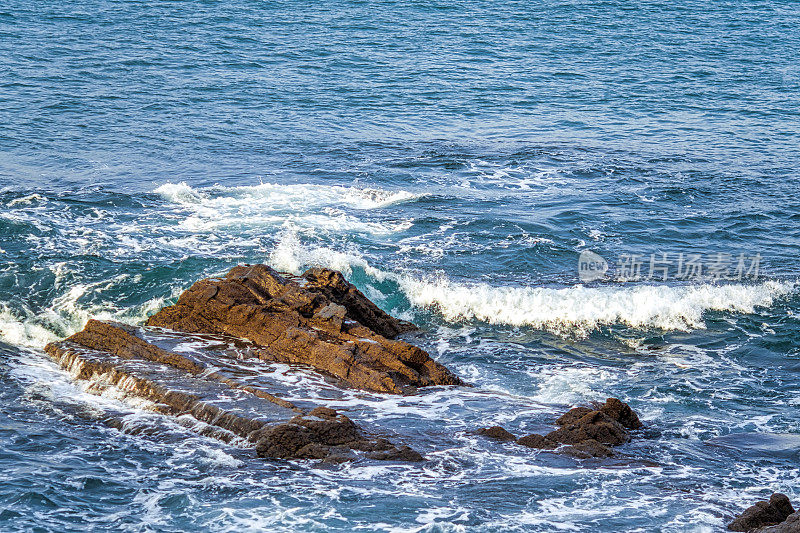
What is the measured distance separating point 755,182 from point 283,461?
730 inches

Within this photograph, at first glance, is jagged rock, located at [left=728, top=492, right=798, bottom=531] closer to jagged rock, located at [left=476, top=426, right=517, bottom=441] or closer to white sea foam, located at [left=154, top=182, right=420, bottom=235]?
jagged rock, located at [left=476, top=426, right=517, bottom=441]

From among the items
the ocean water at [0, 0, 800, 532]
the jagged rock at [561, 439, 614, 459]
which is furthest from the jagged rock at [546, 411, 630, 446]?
the ocean water at [0, 0, 800, 532]

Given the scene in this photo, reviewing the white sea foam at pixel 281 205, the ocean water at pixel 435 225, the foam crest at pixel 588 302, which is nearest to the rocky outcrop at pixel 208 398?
the ocean water at pixel 435 225

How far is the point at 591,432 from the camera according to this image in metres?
11.1

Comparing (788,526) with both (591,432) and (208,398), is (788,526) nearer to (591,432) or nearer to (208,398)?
(591,432)

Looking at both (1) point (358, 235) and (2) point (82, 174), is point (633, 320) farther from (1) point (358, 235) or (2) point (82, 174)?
(2) point (82, 174)

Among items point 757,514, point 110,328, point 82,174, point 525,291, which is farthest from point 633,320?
point 82,174

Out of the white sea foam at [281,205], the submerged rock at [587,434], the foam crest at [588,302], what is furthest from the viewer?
the white sea foam at [281,205]

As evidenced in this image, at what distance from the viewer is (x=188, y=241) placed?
19.6m

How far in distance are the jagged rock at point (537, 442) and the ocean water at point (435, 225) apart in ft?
0.80

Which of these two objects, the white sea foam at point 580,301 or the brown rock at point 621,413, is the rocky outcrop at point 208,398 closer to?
the brown rock at point 621,413

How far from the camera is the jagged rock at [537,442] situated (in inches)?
429

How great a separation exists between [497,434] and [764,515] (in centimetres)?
336

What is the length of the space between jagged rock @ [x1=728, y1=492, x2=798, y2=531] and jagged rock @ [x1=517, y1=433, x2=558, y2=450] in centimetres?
250
